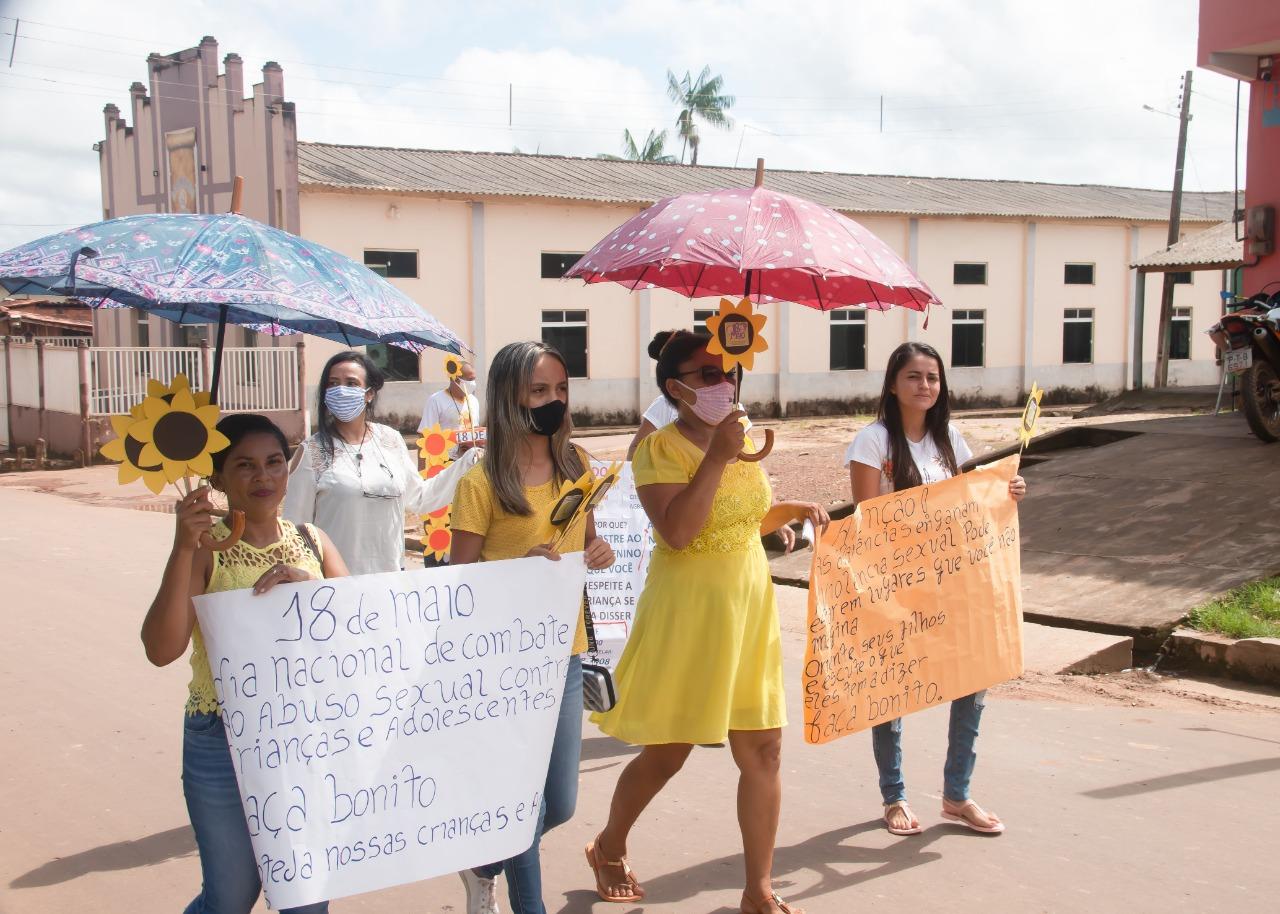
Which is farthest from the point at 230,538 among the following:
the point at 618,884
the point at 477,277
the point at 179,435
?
the point at 477,277

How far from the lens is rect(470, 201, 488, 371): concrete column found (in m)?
26.0

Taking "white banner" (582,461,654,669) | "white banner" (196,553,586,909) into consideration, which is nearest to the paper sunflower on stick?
"white banner" (196,553,586,909)

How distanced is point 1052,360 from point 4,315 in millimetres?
26522

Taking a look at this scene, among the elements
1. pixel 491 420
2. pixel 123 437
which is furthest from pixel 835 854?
pixel 123 437

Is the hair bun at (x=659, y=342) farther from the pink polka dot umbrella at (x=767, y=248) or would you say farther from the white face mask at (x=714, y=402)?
the white face mask at (x=714, y=402)

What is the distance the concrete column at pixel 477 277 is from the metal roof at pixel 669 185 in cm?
42

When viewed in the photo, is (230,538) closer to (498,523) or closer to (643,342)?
(498,523)

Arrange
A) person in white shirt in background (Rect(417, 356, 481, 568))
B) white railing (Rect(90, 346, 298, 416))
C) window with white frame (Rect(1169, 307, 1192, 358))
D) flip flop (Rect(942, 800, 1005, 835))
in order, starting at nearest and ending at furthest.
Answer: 1. flip flop (Rect(942, 800, 1005, 835))
2. person in white shirt in background (Rect(417, 356, 481, 568))
3. white railing (Rect(90, 346, 298, 416))
4. window with white frame (Rect(1169, 307, 1192, 358))

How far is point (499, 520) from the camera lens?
3611 mm

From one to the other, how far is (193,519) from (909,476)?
8.83ft

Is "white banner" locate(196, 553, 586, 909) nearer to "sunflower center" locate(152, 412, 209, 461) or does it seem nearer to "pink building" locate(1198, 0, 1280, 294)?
"sunflower center" locate(152, 412, 209, 461)

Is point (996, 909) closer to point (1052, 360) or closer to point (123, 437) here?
point (123, 437)

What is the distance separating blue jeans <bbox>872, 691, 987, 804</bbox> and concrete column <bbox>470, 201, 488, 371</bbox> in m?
21.9

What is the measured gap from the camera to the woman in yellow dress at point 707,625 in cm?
376
